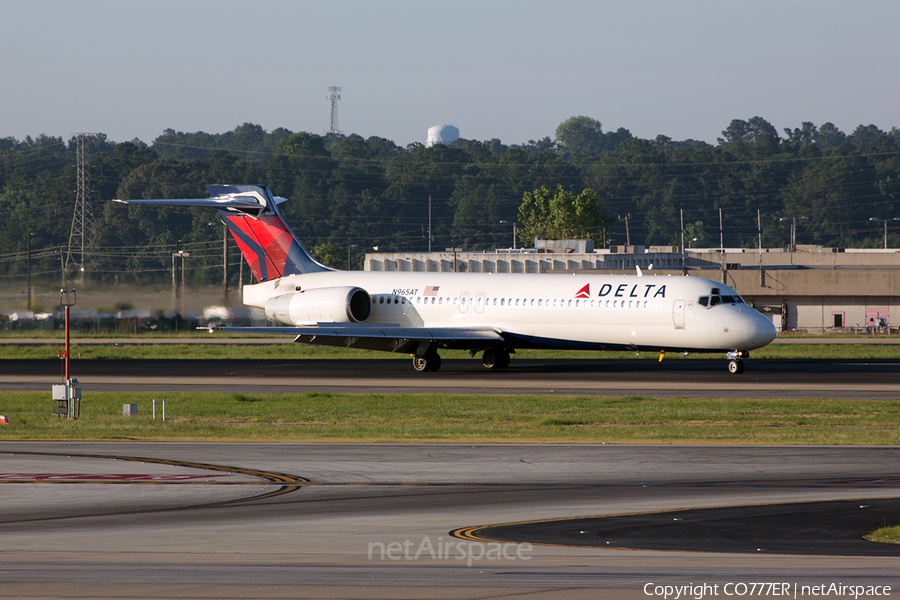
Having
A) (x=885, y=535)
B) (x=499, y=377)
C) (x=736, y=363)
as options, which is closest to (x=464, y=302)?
(x=499, y=377)

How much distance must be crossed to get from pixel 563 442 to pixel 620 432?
266cm

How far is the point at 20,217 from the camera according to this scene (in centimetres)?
16288

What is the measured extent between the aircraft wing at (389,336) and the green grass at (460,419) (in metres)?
8.00

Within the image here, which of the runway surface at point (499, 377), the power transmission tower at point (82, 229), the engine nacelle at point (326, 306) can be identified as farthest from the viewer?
the power transmission tower at point (82, 229)

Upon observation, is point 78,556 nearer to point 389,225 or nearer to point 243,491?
point 243,491

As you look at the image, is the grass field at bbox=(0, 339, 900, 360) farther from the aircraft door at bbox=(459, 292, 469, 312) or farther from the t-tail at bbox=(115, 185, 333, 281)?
the aircraft door at bbox=(459, 292, 469, 312)

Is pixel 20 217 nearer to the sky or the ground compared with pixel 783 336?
nearer to the sky

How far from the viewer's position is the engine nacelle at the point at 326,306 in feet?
154

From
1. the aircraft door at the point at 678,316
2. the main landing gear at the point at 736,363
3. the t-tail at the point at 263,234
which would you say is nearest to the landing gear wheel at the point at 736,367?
the main landing gear at the point at 736,363

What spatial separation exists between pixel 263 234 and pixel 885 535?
40.3 meters

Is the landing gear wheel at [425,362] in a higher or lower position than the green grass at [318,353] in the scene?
higher

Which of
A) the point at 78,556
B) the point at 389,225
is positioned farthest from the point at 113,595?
the point at 389,225

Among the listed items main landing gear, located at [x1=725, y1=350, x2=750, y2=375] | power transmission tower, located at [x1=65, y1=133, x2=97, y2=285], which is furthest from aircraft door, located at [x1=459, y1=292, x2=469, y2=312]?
power transmission tower, located at [x1=65, y1=133, x2=97, y2=285]

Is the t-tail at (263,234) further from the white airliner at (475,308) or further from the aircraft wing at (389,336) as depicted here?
the aircraft wing at (389,336)
